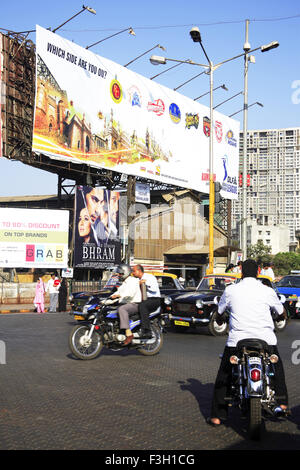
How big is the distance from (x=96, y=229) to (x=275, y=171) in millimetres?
135075

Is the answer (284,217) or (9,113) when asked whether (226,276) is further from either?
(284,217)

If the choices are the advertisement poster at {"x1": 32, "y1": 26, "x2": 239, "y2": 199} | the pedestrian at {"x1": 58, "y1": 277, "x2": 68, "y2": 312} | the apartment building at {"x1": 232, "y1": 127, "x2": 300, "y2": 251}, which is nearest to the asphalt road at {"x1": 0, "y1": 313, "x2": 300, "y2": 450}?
the pedestrian at {"x1": 58, "y1": 277, "x2": 68, "y2": 312}

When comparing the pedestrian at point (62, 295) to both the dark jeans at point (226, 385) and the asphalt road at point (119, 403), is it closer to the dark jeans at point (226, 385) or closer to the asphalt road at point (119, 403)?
the asphalt road at point (119, 403)

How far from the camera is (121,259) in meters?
42.8

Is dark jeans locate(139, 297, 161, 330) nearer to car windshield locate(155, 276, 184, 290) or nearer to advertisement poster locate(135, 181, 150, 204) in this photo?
car windshield locate(155, 276, 184, 290)

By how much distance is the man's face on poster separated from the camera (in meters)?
39.1

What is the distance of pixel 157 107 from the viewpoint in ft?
146

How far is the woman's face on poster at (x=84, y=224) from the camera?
38247mm

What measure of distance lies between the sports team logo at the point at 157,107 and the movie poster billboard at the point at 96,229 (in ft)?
26.6

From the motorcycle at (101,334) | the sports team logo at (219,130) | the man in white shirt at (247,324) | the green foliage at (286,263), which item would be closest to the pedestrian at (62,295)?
the motorcycle at (101,334)

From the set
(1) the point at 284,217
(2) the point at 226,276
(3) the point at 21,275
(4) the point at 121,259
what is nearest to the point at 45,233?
(3) the point at 21,275

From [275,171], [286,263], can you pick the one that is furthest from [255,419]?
[275,171]

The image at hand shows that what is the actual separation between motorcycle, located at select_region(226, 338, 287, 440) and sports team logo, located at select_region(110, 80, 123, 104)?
119ft

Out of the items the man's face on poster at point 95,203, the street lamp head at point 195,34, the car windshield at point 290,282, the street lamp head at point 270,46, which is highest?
the street lamp head at point 270,46
